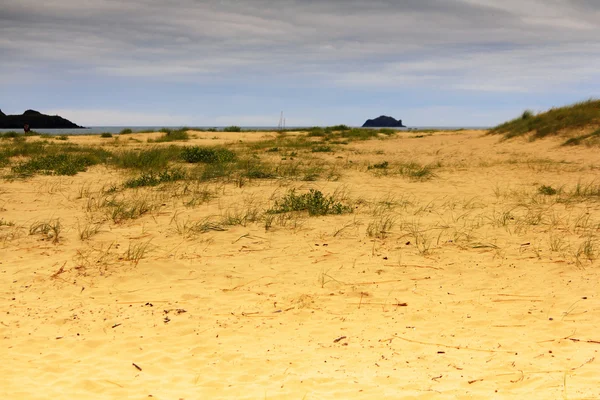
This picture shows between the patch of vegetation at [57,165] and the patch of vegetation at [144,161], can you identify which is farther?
the patch of vegetation at [144,161]

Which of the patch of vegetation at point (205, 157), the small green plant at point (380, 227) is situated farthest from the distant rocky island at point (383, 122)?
the small green plant at point (380, 227)

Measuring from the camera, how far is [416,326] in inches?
166

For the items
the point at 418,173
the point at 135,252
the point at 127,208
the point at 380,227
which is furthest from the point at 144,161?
the point at 380,227

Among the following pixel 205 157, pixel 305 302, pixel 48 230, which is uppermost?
pixel 205 157

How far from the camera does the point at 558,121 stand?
794 inches

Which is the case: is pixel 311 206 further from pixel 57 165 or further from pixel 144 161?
pixel 57 165

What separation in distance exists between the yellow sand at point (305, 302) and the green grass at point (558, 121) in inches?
477

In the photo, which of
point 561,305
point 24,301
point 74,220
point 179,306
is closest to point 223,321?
point 179,306

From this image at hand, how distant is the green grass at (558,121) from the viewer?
19281mm

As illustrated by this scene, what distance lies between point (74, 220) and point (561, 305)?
6871 mm

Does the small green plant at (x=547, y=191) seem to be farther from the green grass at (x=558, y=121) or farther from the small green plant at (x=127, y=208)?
the green grass at (x=558, y=121)

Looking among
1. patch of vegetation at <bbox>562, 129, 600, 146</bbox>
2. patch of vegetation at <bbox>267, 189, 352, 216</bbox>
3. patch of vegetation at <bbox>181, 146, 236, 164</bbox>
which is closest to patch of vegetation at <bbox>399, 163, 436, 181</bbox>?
patch of vegetation at <bbox>267, 189, 352, 216</bbox>

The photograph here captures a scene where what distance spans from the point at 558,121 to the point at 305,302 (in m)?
19.2

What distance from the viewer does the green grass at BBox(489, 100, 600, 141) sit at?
1928 cm
